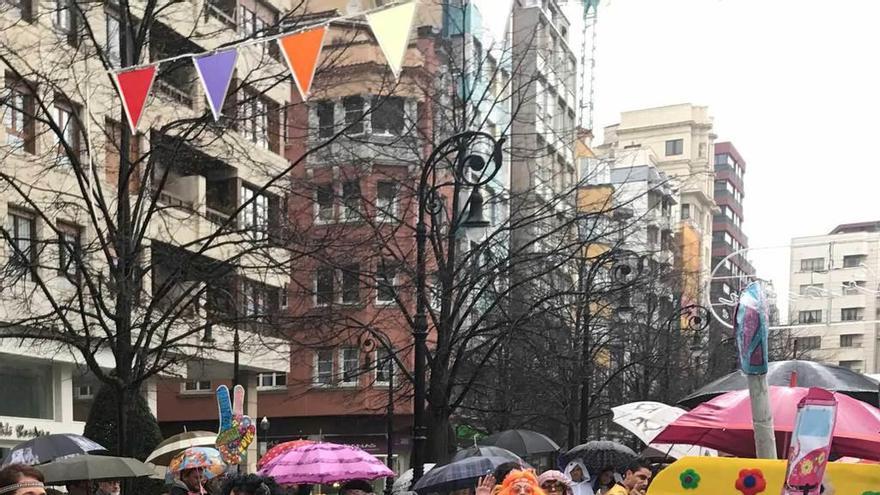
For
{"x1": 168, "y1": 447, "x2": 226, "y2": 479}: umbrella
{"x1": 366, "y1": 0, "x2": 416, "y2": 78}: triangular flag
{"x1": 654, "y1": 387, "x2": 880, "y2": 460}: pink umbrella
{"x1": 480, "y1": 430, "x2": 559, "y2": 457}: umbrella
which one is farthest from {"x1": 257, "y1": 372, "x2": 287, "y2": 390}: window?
{"x1": 654, "y1": 387, "x2": 880, "y2": 460}: pink umbrella

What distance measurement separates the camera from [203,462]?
10875mm

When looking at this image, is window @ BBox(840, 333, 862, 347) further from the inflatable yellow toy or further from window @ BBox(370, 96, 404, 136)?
the inflatable yellow toy

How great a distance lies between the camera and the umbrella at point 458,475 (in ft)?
40.8

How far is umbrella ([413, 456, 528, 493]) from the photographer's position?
40.8 feet

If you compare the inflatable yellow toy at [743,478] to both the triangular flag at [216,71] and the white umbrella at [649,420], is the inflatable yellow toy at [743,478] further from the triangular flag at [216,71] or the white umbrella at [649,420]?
the white umbrella at [649,420]

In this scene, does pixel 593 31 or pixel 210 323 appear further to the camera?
pixel 593 31

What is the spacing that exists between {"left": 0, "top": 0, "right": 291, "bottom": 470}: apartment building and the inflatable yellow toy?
950 centimetres

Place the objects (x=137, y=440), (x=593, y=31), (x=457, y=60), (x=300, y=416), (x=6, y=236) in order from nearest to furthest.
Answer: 1. (x=6, y=236)
2. (x=137, y=440)
3. (x=457, y=60)
4. (x=300, y=416)
5. (x=593, y=31)

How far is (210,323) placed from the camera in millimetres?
16391

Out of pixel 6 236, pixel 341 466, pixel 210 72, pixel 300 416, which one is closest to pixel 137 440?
pixel 6 236

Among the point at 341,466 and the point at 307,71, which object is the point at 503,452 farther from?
the point at 307,71

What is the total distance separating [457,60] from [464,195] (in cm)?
1778

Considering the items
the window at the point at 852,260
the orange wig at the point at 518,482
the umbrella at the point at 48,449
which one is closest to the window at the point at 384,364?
the umbrella at the point at 48,449

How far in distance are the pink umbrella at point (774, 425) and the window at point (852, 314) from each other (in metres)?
92.7
